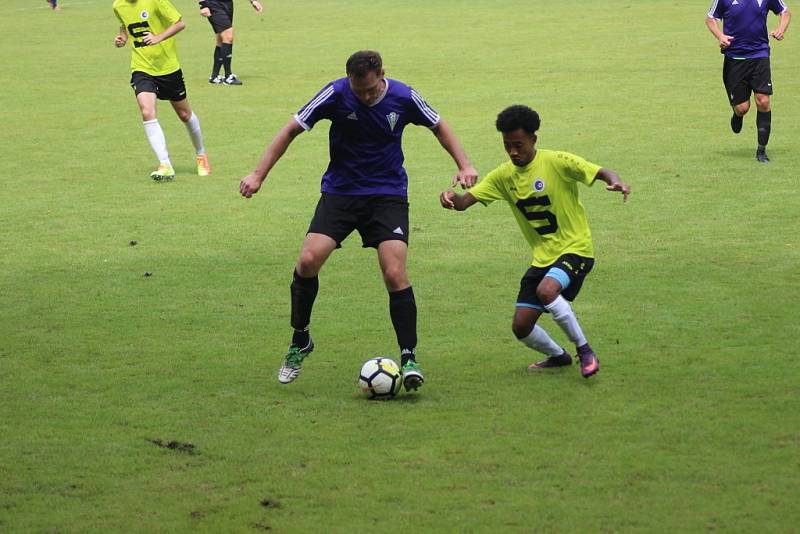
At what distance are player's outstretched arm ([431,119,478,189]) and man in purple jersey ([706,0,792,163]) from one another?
320 inches

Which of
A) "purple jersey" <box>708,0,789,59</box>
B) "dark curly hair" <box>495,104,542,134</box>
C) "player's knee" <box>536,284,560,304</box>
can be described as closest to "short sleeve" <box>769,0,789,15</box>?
"purple jersey" <box>708,0,789,59</box>

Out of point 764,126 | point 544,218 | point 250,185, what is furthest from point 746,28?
point 250,185

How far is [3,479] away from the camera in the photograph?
22.4 ft

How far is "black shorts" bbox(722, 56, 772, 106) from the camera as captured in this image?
15758 millimetres

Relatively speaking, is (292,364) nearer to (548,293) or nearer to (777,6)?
(548,293)

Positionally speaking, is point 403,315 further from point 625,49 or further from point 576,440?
point 625,49

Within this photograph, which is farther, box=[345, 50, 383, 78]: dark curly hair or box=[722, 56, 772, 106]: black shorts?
box=[722, 56, 772, 106]: black shorts

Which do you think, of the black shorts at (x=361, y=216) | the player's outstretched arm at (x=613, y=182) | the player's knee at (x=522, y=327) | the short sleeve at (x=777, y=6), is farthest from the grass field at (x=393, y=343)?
the short sleeve at (x=777, y=6)

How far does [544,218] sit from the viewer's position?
8.53 meters

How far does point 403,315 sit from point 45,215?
7.11 metres

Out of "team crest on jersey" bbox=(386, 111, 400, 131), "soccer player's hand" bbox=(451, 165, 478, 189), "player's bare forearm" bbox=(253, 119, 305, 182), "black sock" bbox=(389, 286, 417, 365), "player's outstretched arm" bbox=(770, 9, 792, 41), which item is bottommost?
"player's outstretched arm" bbox=(770, 9, 792, 41)

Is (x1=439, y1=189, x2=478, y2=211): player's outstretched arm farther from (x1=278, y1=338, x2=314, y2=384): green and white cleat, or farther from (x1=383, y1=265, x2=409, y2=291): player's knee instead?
(x1=278, y1=338, x2=314, y2=384): green and white cleat

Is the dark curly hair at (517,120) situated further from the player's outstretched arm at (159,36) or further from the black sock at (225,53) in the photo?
the black sock at (225,53)

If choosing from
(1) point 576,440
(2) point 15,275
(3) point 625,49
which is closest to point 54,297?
(2) point 15,275
